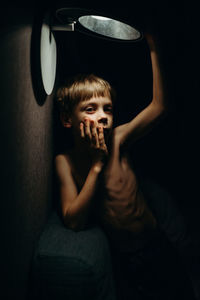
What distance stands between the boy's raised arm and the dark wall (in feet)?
1.30

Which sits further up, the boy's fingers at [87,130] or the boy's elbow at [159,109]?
the boy's elbow at [159,109]

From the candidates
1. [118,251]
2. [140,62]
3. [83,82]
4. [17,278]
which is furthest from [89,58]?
[17,278]

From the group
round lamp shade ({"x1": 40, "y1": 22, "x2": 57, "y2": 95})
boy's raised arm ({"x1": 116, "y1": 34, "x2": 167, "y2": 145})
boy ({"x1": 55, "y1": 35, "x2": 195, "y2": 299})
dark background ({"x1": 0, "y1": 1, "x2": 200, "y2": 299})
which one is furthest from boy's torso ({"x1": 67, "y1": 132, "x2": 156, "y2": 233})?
round lamp shade ({"x1": 40, "y1": 22, "x2": 57, "y2": 95})

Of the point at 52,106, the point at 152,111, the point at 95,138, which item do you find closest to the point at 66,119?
the point at 52,106

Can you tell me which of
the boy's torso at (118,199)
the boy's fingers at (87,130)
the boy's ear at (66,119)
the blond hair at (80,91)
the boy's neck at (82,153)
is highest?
the blond hair at (80,91)

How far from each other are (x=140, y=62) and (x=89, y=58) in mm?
293

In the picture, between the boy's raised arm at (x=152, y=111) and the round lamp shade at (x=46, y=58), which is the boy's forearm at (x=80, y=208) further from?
the round lamp shade at (x=46, y=58)

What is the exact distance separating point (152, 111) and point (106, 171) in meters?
0.33

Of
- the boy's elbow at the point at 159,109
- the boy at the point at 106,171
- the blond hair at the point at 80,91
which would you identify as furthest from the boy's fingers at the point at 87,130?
the boy's elbow at the point at 159,109

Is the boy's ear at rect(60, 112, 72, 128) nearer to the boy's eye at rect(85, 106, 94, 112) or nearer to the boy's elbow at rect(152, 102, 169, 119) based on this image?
the boy's eye at rect(85, 106, 94, 112)

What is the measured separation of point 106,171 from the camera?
1.11 m

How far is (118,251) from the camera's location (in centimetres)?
112

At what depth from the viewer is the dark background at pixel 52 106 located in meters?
0.68

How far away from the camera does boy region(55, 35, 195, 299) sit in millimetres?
1026
